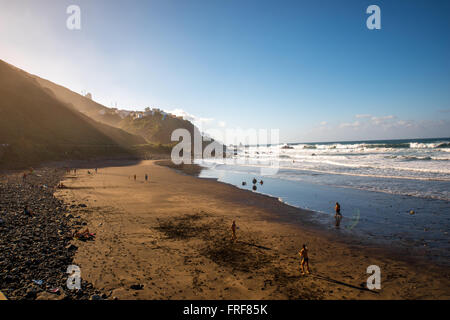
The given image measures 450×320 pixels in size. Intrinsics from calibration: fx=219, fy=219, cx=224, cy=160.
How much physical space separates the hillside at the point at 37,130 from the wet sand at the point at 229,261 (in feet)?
164

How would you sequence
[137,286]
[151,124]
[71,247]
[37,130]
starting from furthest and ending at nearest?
1. [151,124]
2. [37,130]
3. [71,247]
4. [137,286]

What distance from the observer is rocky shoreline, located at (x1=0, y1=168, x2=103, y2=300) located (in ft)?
25.8

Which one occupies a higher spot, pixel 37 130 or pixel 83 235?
pixel 37 130

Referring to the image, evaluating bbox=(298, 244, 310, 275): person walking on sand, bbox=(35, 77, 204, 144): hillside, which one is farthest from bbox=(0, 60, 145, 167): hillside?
bbox=(35, 77, 204, 144): hillside

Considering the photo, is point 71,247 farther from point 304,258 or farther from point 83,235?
point 304,258

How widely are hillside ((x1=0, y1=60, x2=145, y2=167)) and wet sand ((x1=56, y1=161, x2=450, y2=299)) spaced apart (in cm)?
5005

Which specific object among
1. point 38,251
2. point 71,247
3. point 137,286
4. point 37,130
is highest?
point 37,130

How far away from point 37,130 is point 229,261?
83.5m

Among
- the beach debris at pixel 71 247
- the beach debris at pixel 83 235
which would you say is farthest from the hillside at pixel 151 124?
the beach debris at pixel 71 247

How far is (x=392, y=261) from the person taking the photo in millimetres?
11453

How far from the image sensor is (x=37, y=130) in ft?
225

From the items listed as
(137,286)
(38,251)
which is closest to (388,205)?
(137,286)
